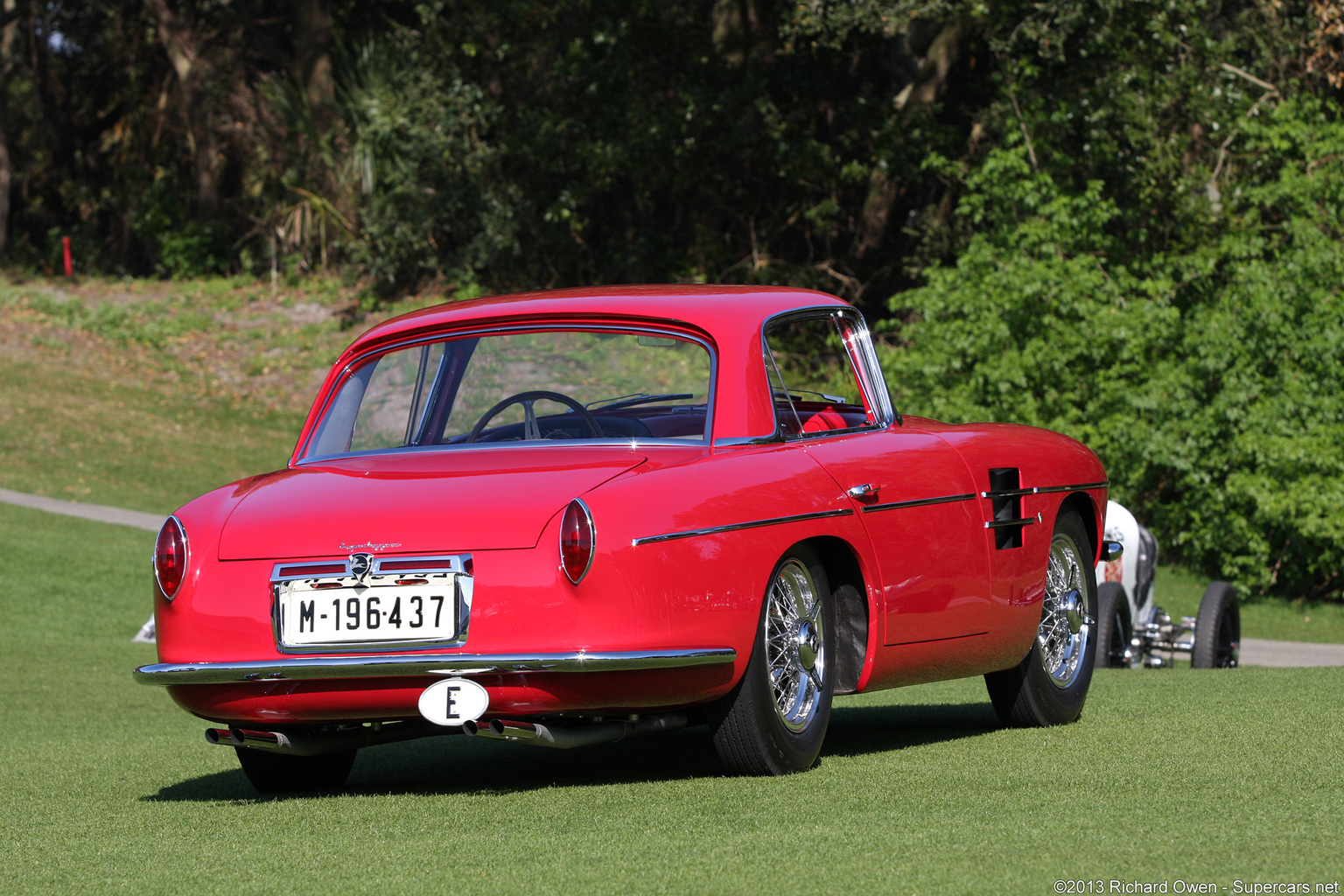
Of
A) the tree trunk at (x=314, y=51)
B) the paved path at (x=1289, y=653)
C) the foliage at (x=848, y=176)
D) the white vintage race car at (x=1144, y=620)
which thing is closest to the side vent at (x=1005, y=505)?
the white vintage race car at (x=1144, y=620)

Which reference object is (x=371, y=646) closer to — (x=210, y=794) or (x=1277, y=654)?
(x=210, y=794)

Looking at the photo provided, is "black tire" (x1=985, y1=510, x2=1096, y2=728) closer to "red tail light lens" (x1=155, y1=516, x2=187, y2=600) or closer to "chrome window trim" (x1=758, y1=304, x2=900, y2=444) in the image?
"chrome window trim" (x1=758, y1=304, x2=900, y2=444)

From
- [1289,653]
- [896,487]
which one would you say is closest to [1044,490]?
[896,487]

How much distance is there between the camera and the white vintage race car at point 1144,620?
11195 millimetres

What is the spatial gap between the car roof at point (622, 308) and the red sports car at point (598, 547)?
0.04ft

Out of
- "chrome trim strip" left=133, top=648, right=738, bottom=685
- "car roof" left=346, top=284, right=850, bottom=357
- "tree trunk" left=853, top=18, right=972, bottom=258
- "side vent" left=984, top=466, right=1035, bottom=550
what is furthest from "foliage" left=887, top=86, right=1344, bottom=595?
"chrome trim strip" left=133, top=648, right=738, bottom=685

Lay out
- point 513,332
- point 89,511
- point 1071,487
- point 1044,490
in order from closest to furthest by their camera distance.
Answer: point 513,332, point 1044,490, point 1071,487, point 89,511

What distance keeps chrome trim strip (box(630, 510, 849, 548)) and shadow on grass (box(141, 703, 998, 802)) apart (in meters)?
0.89

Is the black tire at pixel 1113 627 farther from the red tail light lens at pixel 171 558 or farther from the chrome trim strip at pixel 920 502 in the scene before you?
the red tail light lens at pixel 171 558

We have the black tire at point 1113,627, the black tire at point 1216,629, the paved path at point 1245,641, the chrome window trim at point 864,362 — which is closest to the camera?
the chrome window trim at point 864,362

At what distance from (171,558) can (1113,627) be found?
764cm

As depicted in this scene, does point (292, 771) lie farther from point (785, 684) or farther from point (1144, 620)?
point (1144, 620)

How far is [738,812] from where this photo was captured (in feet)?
15.1

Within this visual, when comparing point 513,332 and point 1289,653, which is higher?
point 513,332
